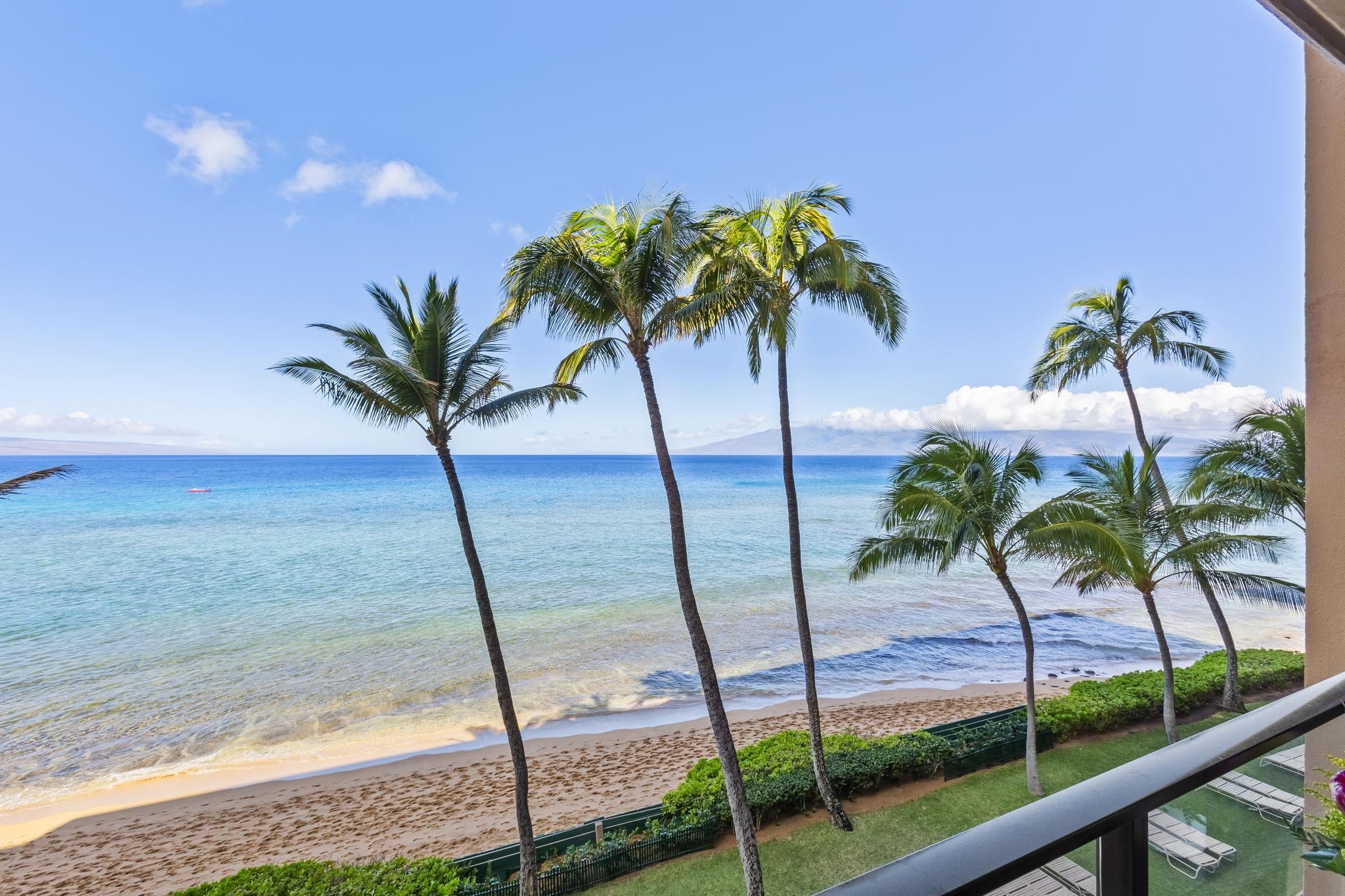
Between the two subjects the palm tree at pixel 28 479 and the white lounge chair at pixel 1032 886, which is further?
the palm tree at pixel 28 479

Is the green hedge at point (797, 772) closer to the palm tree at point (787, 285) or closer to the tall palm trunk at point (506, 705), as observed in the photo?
the palm tree at point (787, 285)

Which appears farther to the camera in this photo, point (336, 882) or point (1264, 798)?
point (336, 882)

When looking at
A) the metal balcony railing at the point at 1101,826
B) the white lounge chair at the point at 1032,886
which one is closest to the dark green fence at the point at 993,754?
the metal balcony railing at the point at 1101,826

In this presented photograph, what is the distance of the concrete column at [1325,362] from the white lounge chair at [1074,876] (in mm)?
3122

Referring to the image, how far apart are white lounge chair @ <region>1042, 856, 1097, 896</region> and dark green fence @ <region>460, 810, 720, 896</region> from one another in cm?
777

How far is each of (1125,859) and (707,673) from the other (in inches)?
255

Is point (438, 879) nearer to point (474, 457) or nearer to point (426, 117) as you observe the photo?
point (426, 117)

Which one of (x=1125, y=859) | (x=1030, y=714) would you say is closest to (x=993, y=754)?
(x=1030, y=714)

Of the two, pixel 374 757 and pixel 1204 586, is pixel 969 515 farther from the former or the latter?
pixel 374 757

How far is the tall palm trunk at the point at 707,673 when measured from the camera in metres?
6.52

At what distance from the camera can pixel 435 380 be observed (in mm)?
7102

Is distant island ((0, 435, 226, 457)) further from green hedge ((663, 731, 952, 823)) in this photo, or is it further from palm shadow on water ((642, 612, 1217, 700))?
green hedge ((663, 731, 952, 823))

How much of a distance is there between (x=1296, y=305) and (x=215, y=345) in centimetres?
4033

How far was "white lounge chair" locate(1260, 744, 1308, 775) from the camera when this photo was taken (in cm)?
120
